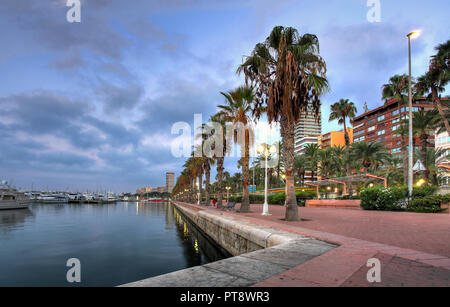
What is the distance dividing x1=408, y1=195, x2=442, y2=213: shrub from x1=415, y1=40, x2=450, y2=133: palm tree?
16.0 metres

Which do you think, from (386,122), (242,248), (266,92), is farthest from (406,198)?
(386,122)

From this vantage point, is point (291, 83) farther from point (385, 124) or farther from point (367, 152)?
point (385, 124)

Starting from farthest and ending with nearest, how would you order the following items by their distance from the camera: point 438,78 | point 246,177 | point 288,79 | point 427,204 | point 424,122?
point 424,122
point 438,78
point 246,177
point 427,204
point 288,79

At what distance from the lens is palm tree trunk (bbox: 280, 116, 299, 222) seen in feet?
39.1

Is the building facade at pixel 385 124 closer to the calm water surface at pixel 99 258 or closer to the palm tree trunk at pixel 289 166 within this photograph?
the palm tree trunk at pixel 289 166

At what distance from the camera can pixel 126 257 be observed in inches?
490

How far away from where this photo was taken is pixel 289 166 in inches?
488

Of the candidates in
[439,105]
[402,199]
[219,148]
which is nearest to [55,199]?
[219,148]

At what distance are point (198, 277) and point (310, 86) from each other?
36.9ft

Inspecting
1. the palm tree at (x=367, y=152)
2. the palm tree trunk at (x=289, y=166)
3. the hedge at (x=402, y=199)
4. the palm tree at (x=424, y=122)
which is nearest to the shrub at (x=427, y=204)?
the hedge at (x=402, y=199)

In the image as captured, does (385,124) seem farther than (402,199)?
Yes

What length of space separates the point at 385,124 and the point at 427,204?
91946mm

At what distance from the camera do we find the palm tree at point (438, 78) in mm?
25125
